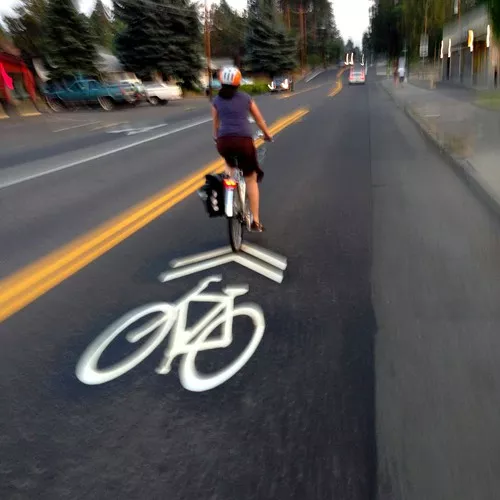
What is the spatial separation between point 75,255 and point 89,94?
113 ft

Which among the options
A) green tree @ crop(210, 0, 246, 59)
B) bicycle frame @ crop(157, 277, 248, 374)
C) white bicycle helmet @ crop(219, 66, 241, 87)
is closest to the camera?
bicycle frame @ crop(157, 277, 248, 374)

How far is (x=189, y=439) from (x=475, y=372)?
1.77 m

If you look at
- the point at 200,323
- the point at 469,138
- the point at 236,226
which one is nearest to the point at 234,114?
the point at 236,226

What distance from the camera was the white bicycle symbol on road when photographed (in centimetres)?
373

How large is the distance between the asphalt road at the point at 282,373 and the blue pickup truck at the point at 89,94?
3081 cm

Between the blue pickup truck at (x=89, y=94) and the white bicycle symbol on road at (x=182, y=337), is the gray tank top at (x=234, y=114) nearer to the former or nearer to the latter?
the white bicycle symbol on road at (x=182, y=337)

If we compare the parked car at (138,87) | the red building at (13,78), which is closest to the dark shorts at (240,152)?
the red building at (13,78)

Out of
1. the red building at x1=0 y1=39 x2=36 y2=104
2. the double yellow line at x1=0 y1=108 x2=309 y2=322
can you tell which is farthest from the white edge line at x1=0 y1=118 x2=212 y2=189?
the red building at x1=0 y1=39 x2=36 y2=104

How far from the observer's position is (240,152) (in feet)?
20.6

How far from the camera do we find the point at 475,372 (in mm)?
3641

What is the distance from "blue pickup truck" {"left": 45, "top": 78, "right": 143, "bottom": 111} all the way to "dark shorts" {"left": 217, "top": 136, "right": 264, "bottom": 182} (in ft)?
106

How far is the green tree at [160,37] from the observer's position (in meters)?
47.4

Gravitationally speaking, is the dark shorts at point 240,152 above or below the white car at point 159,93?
above

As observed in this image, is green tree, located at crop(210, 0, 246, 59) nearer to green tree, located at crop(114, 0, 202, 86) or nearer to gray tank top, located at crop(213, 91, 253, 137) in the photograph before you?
green tree, located at crop(114, 0, 202, 86)
